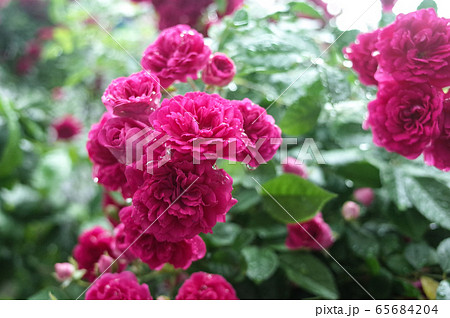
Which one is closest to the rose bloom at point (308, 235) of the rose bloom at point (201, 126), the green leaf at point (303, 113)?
the green leaf at point (303, 113)

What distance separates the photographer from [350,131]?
0.55 meters

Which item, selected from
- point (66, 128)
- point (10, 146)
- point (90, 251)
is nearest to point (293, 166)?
point (90, 251)

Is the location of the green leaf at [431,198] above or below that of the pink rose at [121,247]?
above

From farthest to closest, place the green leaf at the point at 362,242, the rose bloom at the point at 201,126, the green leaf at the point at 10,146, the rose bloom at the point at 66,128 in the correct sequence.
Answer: the rose bloom at the point at 66,128, the green leaf at the point at 10,146, the green leaf at the point at 362,242, the rose bloom at the point at 201,126

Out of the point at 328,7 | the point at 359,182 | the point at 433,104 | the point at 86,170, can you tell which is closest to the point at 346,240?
the point at 359,182

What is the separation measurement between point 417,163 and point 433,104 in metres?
0.21

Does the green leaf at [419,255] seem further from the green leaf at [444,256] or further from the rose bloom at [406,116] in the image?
the rose bloom at [406,116]

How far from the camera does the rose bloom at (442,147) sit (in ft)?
1.24

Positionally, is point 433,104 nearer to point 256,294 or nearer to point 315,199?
point 315,199

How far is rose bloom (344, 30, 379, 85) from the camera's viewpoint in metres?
0.43

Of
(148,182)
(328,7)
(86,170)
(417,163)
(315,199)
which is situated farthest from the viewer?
(86,170)

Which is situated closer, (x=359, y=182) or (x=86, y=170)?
(x=359, y=182)

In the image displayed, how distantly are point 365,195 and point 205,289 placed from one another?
31cm

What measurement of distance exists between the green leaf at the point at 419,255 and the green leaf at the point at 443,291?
0.06 m
